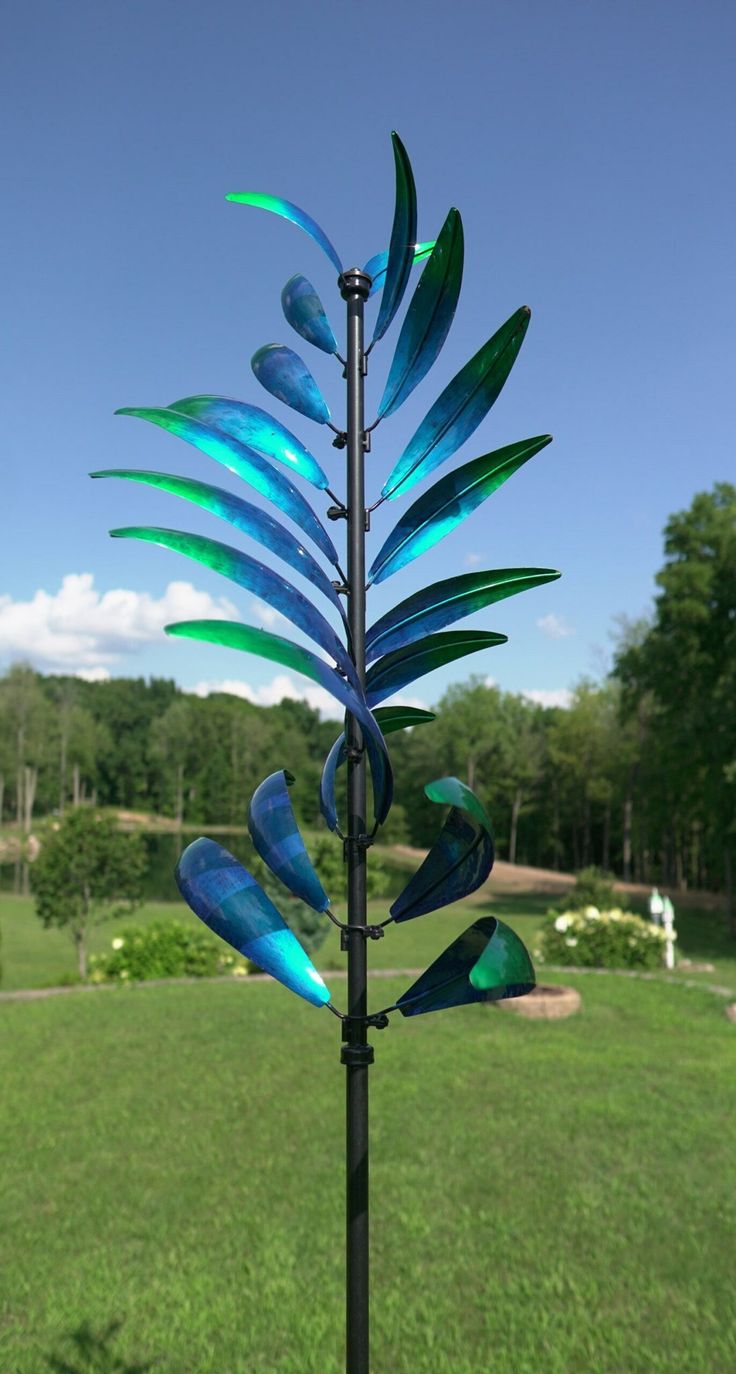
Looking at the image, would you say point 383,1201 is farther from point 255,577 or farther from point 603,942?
point 603,942

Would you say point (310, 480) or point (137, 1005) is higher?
point (310, 480)

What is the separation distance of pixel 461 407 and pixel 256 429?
0.40m

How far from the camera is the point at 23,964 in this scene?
15.8 metres

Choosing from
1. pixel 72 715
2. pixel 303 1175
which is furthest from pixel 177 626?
pixel 72 715

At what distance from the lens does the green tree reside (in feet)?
42.3

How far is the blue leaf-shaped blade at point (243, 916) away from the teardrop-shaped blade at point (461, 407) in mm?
817

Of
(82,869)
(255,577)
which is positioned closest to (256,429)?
(255,577)

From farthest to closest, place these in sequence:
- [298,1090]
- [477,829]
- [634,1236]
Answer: [298,1090] → [634,1236] → [477,829]

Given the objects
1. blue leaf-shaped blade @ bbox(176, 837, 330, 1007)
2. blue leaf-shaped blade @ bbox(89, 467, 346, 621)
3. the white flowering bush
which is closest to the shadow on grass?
blue leaf-shaped blade @ bbox(176, 837, 330, 1007)

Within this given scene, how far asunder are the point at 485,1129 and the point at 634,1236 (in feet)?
5.15

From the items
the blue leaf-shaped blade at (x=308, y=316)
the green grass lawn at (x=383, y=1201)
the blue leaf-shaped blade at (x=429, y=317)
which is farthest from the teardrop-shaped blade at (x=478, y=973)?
the green grass lawn at (x=383, y=1201)

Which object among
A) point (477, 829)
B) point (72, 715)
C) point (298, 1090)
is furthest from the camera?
point (72, 715)

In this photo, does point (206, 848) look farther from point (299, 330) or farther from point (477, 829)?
point (299, 330)

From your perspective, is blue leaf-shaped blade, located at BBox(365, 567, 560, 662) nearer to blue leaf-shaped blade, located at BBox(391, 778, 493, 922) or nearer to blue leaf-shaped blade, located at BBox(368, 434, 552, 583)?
blue leaf-shaped blade, located at BBox(368, 434, 552, 583)
